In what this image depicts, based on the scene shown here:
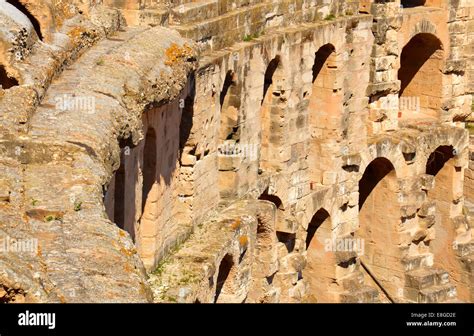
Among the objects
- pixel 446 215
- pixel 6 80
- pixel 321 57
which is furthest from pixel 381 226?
pixel 6 80

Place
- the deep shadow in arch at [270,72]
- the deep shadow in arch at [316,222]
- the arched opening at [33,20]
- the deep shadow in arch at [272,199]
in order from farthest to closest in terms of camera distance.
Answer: the deep shadow in arch at [316,222]
the deep shadow in arch at [272,199]
the deep shadow in arch at [270,72]
the arched opening at [33,20]

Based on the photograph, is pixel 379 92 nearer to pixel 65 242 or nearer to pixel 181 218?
pixel 181 218

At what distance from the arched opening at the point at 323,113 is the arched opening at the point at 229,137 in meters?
3.66

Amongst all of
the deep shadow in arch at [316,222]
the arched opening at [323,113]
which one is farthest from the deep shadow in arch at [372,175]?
the arched opening at [323,113]

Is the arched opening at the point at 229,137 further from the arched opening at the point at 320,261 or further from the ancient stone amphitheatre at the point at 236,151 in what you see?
the arched opening at the point at 320,261

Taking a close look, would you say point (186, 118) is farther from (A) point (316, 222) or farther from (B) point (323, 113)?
(A) point (316, 222)

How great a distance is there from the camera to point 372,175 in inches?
1161

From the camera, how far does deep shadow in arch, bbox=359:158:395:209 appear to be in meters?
29.1

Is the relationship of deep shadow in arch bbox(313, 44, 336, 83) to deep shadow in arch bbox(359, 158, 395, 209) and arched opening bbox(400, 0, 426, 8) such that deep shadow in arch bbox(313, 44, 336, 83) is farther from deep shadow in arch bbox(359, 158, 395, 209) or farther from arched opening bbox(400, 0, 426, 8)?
arched opening bbox(400, 0, 426, 8)

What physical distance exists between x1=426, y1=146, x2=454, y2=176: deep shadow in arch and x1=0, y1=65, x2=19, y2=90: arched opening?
16554 millimetres

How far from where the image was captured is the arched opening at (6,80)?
14664 mm

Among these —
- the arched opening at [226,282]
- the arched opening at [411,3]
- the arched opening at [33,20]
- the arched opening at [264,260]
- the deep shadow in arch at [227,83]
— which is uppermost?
the arched opening at [411,3]

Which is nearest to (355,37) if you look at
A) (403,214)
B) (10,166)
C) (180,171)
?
(403,214)

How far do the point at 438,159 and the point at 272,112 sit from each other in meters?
6.67
